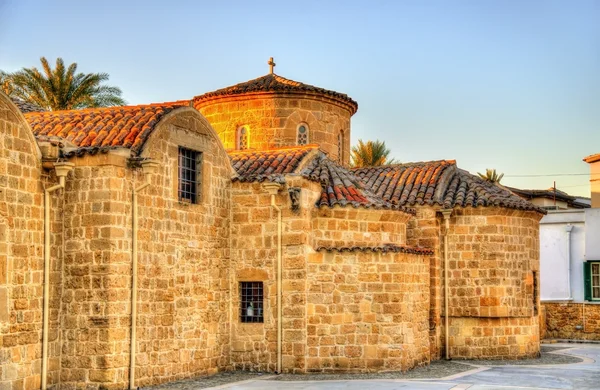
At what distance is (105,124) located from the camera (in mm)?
17000

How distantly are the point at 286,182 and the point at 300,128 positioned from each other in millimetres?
6107

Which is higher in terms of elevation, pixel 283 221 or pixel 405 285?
pixel 283 221

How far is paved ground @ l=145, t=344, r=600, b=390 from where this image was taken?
16.2 metres

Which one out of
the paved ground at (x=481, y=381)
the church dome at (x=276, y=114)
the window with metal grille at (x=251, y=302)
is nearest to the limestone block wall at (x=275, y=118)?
the church dome at (x=276, y=114)

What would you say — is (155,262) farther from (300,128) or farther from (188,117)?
(300,128)

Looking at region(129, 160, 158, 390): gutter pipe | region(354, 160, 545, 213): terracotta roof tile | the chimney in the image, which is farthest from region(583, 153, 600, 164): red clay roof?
region(129, 160, 158, 390): gutter pipe

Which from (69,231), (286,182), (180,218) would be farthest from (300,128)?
(69,231)

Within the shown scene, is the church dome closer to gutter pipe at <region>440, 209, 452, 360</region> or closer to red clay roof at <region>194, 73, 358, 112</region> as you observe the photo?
red clay roof at <region>194, 73, 358, 112</region>

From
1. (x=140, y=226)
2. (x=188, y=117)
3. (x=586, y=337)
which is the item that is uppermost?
(x=188, y=117)

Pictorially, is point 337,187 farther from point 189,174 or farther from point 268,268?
point 189,174

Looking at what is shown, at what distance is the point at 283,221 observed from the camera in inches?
730

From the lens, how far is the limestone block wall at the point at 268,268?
18312mm

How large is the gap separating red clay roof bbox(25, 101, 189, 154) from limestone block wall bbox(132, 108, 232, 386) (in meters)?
0.26

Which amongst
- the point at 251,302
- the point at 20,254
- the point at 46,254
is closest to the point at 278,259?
the point at 251,302
